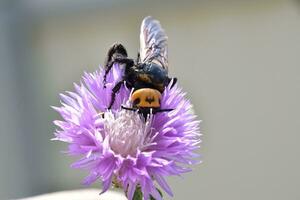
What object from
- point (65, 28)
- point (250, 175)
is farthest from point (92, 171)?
point (65, 28)

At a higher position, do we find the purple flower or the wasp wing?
the wasp wing

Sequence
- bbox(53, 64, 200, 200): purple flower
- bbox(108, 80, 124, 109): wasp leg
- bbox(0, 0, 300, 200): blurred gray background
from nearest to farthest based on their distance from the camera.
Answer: bbox(53, 64, 200, 200): purple flower
bbox(108, 80, 124, 109): wasp leg
bbox(0, 0, 300, 200): blurred gray background

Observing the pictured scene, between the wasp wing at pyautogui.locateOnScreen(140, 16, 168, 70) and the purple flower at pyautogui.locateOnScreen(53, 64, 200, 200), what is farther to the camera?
the wasp wing at pyautogui.locateOnScreen(140, 16, 168, 70)

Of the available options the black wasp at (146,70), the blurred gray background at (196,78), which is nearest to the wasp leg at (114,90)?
the black wasp at (146,70)

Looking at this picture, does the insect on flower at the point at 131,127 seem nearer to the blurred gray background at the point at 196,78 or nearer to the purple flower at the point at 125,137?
the purple flower at the point at 125,137

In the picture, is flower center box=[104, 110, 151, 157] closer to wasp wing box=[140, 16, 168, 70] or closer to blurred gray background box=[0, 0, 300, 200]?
wasp wing box=[140, 16, 168, 70]

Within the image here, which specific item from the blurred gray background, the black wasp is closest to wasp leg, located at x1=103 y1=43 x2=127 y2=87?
the black wasp
